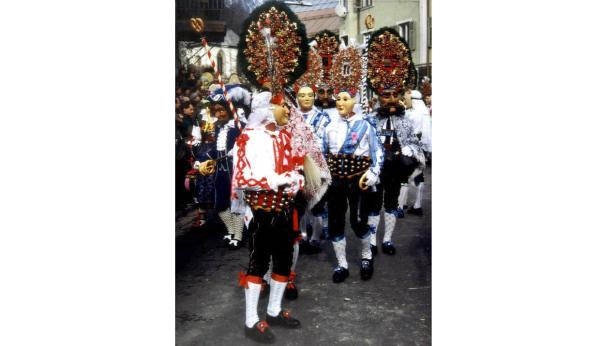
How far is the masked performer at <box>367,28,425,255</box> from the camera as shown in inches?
164

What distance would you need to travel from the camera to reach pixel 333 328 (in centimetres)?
374

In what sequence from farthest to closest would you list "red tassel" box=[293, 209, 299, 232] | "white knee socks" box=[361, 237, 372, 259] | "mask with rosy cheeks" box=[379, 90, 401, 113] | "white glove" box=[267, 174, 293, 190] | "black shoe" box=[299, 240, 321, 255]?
"mask with rosy cheeks" box=[379, 90, 401, 113], "black shoe" box=[299, 240, 321, 255], "white knee socks" box=[361, 237, 372, 259], "red tassel" box=[293, 209, 299, 232], "white glove" box=[267, 174, 293, 190]

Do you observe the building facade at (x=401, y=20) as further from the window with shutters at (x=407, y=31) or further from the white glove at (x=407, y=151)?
the white glove at (x=407, y=151)

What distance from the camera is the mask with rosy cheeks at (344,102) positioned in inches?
176

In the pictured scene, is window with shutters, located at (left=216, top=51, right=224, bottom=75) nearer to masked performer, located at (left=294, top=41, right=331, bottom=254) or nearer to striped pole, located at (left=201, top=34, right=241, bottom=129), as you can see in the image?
striped pole, located at (left=201, top=34, right=241, bottom=129)

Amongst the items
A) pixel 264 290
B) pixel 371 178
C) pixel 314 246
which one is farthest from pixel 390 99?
pixel 264 290

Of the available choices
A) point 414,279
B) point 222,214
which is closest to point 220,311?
point 222,214

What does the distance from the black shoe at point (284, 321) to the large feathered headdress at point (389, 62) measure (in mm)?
1788

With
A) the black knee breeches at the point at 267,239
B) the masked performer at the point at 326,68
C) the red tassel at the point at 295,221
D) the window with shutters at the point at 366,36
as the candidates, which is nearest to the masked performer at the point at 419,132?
the window with shutters at the point at 366,36

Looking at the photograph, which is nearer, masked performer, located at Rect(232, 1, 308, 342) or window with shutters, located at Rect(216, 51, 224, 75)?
masked performer, located at Rect(232, 1, 308, 342)

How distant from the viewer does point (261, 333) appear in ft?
12.3

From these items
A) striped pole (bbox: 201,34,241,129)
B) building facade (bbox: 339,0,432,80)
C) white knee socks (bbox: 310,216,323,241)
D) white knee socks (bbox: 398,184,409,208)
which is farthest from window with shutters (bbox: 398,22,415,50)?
white knee socks (bbox: 310,216,323,241)

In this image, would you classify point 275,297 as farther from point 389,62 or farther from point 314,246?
point 389,62

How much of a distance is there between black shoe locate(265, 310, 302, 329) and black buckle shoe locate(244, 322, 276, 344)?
4 cm
